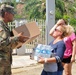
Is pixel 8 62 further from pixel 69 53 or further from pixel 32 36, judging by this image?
pixel 69 53

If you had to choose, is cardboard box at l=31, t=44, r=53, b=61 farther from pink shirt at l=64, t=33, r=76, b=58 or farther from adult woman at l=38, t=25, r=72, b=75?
pink shirt at l=64, t=33, r=76, b=58

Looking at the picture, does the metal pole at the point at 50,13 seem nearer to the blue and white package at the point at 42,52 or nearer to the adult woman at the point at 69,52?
the adult woman at the point at 69,52

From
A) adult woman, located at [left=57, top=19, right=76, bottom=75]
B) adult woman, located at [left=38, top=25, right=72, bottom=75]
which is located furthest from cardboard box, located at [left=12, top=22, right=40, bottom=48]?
adult woman, located at [left=57, top=19, right=76, bottom=75]

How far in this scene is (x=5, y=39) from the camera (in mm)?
3496

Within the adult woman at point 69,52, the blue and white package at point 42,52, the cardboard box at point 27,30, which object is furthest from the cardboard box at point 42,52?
the adult woman at point 69,52

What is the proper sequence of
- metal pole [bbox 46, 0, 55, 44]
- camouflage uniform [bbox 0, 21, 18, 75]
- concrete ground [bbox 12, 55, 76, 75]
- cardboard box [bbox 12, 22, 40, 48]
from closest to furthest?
camouflage uniform [bbox 0, 21, 18, 75] < cardboard box [bbox 12, 22, 40, 48] < concrete ground [bbox 12, 55, 76, 75] < metal pole [bbox 46, 0, 55, 44]

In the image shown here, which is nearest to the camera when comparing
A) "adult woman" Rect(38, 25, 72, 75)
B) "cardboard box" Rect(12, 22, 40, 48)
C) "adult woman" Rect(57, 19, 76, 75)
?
Result: "adult woman" Rect(38, 25, 72, 75)

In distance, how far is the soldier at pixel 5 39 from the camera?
351 cm

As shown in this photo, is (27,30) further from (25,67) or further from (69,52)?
(25,67)

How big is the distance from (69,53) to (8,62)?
176 cm

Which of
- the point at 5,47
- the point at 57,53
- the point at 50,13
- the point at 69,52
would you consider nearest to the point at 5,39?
the point at 5,47

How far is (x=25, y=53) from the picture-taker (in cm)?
1124

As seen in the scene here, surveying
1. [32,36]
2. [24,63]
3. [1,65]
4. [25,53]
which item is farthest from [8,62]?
[25,53]

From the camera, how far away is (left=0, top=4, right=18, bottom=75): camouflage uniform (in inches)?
138
